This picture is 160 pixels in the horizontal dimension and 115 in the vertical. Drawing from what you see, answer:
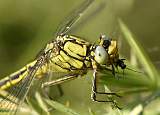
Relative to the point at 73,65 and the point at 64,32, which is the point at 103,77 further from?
the point at 64,32

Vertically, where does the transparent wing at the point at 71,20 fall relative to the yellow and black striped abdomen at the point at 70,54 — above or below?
above

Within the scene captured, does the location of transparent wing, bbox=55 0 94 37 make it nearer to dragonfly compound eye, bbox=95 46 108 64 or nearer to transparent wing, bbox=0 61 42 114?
transparent wing, bbox=0 61 42 114

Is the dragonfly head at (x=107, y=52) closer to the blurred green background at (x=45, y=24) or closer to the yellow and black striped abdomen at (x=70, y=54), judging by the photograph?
the yellow and black striped abdomen at (x=70, y=54)

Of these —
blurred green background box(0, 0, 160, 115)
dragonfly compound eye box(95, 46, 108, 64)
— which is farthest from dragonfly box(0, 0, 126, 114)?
blurred green background box(0, 0, 160, 115)

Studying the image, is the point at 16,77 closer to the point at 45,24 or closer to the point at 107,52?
the point at 107,52

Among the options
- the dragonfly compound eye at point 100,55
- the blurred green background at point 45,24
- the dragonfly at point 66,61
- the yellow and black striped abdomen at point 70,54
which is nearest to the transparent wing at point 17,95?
the dragonfly at point 66,61

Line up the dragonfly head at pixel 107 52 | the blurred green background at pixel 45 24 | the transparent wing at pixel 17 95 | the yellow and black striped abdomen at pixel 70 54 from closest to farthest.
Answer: the transparent wing at pixel 17 95, the dragonfly head at pixel 107 52, the yellow and black striped abdomen at pixel 70 54, the blurred green background at pixel 45 24

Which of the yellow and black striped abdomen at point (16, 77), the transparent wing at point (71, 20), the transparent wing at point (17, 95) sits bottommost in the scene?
the transparent wing at point (17, 95)

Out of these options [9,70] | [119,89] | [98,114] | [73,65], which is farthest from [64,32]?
[9,70]
